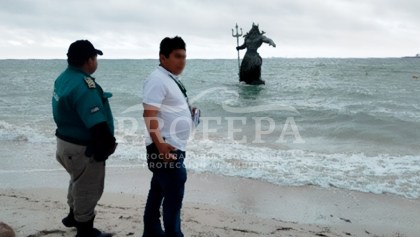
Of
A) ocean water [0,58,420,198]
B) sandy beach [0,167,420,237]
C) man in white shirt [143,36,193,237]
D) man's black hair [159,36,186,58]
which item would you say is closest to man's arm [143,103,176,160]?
man in white shirt [143,36,193,237]

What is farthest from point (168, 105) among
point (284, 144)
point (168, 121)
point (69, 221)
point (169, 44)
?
Answer: point (284, 144)

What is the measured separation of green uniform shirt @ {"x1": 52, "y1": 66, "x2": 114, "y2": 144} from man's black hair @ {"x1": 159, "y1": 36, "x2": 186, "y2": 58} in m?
0.64

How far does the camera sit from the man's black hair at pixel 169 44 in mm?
3031

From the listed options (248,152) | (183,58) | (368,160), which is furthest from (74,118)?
(368,160)

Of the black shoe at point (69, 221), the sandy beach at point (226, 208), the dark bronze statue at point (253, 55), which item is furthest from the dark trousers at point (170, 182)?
the dark bronze statue at point (253, 55)

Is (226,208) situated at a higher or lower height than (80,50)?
lower

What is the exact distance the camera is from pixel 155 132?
2.95m

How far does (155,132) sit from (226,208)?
8.67 ft

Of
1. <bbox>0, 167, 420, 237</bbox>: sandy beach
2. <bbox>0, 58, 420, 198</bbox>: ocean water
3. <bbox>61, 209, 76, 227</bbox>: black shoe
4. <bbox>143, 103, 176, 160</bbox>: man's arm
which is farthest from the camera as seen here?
<bbox>0, 58, 420, 198</bbox>: ocean water

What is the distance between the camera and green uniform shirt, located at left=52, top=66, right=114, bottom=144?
3137mm

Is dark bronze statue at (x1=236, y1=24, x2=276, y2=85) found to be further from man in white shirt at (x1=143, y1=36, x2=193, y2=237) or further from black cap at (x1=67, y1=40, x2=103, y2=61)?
man in white shirt at (x1=143, y1=36, x2=193, y2=237)

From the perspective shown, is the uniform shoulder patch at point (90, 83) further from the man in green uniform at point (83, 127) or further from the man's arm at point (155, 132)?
the man's arm at point (155, 132)

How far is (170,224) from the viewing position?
3.25m

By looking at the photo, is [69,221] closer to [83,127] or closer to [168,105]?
[83,127]
